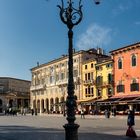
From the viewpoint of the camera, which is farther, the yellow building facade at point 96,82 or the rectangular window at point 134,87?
the yellow building facade at point 96,82

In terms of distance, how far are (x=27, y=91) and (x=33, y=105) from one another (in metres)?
36.9

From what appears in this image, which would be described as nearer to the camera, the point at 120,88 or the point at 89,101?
the point at 120,88

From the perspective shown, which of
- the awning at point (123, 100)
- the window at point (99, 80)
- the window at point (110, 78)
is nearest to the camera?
the awning at point (123, 100)

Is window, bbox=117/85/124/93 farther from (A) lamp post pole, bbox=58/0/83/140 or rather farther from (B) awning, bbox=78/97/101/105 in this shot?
(A) lamp post pole, bbox=58/0/83/140


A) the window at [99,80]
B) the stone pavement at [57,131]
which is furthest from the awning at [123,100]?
the stone pavement at [57,131]

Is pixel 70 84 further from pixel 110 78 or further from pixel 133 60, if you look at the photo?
pixel 110 78

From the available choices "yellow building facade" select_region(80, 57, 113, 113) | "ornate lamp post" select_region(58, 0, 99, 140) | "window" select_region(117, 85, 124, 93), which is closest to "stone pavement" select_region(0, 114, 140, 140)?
"ornate lamp post" select_region(58, 0, 99, 140)

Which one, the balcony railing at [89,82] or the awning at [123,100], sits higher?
the balcony railing at [89,82]

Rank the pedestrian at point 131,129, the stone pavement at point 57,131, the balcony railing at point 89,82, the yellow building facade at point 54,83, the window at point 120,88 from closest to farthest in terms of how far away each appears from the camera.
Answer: the pedestrian at point 131,129
the stone pavement at point 57,131
the window at point 120,88
the balcony railing at point 89,82
the yellow building facade at point 54,83

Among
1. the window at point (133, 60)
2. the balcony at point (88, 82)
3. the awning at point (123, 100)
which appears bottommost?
the awning at point (123, 100)

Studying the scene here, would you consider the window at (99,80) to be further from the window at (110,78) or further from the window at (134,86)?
the window at (134,86)

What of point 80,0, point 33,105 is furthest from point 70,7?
point 33,105

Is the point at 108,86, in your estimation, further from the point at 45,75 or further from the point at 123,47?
the point at 45,75

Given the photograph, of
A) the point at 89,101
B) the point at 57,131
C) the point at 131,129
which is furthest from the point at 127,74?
the point at 131,129
